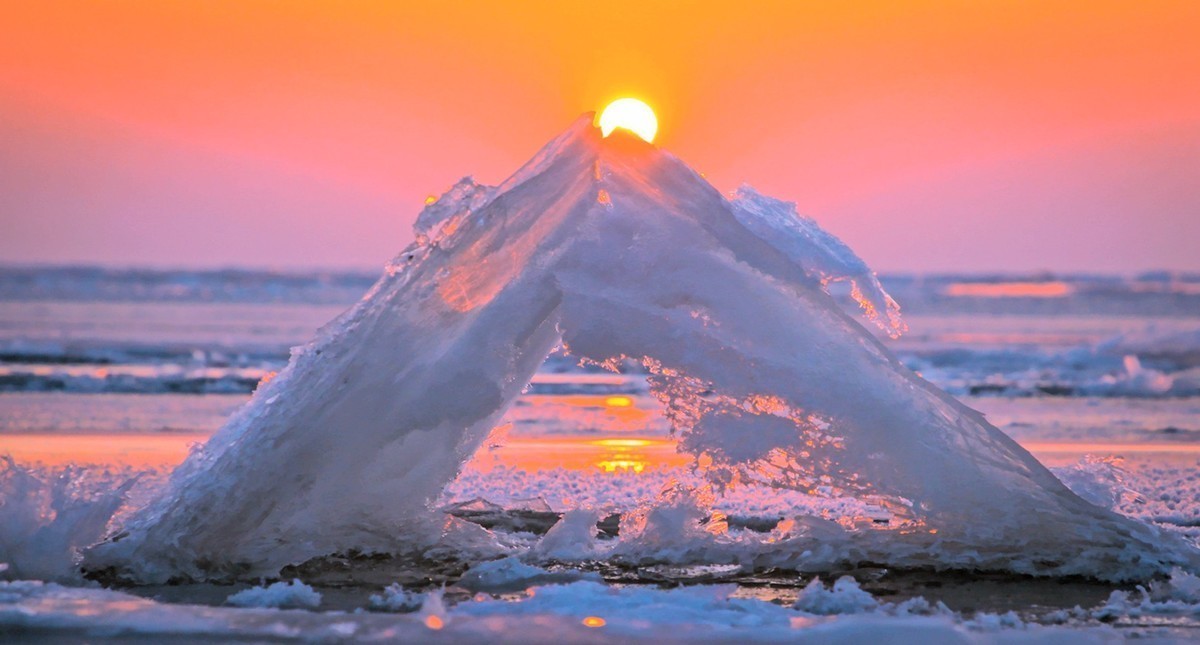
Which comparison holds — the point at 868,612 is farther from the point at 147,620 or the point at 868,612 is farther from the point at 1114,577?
the point at 147,620

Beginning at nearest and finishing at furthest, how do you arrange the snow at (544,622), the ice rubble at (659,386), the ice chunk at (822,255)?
the snow at (544,622) → the ice rubble at (659,386) → the ice chunk at (822,255)

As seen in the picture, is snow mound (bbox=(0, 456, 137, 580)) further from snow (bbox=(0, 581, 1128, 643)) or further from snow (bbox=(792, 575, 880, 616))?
snow (bbox=(792, 575, 880, 616))

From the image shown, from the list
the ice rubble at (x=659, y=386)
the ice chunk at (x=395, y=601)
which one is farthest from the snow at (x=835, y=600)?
the ice chunk at (x=395, y=601)

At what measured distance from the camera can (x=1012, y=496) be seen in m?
4.45

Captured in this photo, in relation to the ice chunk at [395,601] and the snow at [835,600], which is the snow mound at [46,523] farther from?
the snow at [835,600]

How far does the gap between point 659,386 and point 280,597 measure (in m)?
A: 1.48

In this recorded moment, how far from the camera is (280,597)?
3.92 meters

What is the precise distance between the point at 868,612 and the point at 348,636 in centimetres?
151

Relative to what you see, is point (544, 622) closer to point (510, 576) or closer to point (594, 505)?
point (510, 576)

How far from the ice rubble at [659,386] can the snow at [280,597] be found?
0.44 m

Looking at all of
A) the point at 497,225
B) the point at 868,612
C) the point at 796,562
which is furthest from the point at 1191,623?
the point at 497,225


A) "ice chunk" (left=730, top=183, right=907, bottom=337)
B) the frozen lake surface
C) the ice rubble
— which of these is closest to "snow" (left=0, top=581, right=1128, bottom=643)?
the frozen lake surface

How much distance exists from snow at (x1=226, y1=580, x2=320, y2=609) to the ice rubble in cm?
44

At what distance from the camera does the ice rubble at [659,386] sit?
4379 mm
